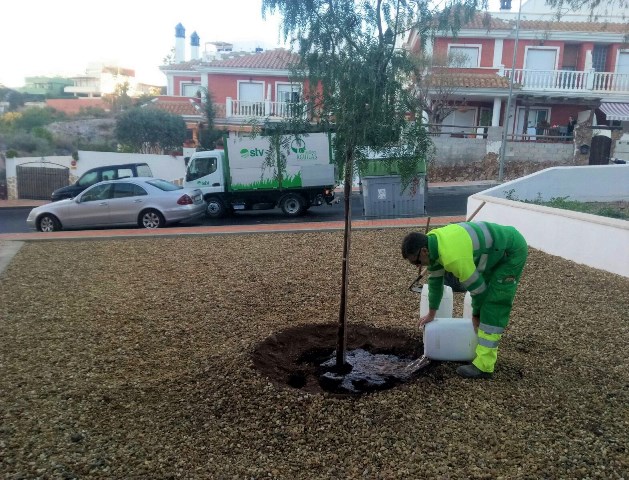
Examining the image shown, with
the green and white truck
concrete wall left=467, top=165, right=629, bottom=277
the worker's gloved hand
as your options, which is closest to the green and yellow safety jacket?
the worker's gloved hand

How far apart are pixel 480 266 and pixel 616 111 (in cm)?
2694

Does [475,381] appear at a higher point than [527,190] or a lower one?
lower

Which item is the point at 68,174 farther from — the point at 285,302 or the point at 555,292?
the point at 555,292

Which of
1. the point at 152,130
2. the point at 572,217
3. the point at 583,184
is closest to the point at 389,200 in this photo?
the point at 583,184

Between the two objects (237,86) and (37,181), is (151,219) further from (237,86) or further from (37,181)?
(237,86)

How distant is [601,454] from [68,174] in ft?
85.6

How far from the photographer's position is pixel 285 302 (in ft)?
23.4

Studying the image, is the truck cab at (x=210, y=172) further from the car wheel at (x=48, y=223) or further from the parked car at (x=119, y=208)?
the car wheel at (x=48, y=223)

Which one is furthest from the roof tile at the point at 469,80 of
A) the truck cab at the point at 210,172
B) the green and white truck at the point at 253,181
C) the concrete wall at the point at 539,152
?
the truck cab at the point at 210,172

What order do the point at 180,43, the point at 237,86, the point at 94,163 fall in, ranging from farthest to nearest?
the point at 180,43 → the point at 237,86 → the point at 94,163

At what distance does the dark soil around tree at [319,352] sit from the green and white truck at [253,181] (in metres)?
10.8

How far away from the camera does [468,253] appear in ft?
14.5

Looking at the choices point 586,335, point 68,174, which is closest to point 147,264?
point 586,335

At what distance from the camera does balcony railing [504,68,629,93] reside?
2742 cm
